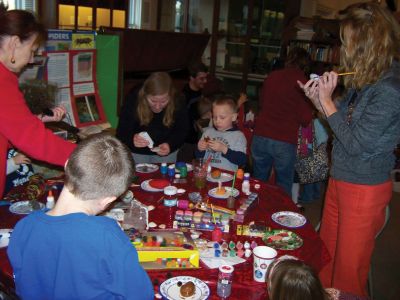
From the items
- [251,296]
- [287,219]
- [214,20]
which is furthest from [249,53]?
[251,296]

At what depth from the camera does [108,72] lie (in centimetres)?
432

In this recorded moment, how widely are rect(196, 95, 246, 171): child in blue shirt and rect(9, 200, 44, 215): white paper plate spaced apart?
1203 millimetres

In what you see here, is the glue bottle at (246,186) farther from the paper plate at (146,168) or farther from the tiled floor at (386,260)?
the tiled floor at (386,260)

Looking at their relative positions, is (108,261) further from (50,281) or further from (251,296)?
(251,296)

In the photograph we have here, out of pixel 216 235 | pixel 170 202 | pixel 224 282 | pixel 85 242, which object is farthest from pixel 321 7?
pixel 85 242

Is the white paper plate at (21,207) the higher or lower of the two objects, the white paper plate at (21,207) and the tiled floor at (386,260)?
the higher

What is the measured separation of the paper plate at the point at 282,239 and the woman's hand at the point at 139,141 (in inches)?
52.6

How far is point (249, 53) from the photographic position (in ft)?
25.0

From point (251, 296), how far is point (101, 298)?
514 mm

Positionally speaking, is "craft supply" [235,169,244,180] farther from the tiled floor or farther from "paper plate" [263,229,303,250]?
the tiled floor

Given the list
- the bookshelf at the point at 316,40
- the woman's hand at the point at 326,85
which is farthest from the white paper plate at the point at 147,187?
the bookshelf at the point at 316,40

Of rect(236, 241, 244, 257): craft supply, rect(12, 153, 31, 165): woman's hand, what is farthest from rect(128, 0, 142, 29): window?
rect(236, 241, 244, 257): craft supply

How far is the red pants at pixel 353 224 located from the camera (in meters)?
1.96

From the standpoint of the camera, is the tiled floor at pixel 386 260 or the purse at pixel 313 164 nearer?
the tiled floor at pixel 386 260
